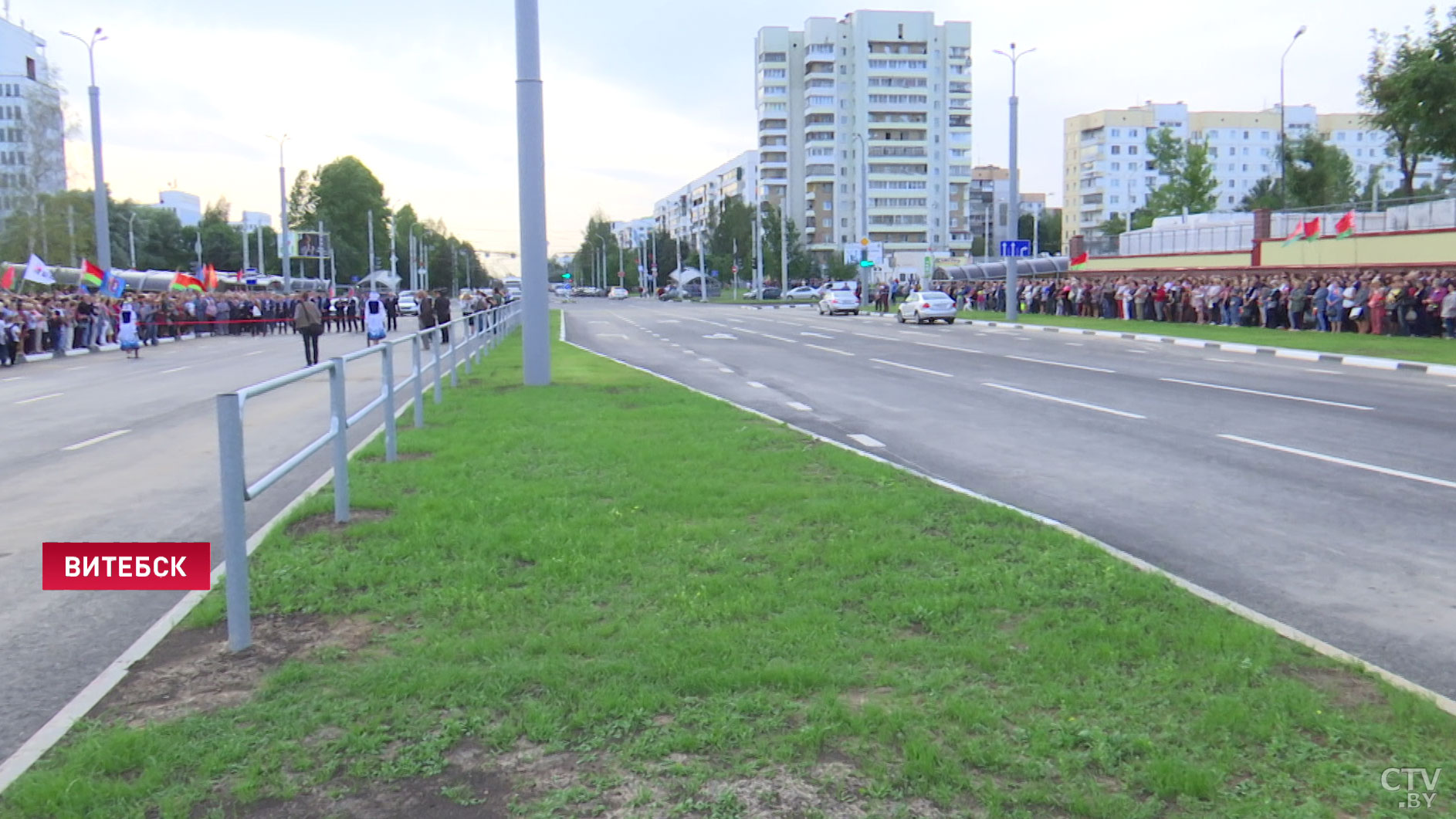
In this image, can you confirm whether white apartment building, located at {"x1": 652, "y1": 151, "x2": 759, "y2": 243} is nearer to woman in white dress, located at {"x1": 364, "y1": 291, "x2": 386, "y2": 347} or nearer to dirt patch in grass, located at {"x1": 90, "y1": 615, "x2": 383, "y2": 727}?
woman in white dress, located at {"x1": 364, "y1": 291, "x2": 386, "y2": 347}

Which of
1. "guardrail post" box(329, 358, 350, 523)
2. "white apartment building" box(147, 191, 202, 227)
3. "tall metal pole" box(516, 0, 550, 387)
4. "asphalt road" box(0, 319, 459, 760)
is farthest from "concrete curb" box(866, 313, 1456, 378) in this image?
"white apartment building" box(147, 191, 202, 227)

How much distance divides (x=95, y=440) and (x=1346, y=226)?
37.3 meters

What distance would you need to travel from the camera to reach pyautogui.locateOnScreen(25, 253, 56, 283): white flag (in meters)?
36.2

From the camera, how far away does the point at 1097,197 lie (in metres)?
150

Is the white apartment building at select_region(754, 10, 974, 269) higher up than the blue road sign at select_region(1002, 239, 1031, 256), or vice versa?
the white apartment building at select_region(754, 10, 974, 269)

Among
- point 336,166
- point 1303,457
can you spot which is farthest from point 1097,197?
point 1303,457

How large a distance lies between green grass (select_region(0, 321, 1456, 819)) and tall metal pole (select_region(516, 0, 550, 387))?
33.2ft

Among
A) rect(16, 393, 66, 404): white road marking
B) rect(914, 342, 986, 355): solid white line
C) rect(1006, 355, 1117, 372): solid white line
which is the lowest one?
rect(16, 393, 66, 404): white road marking

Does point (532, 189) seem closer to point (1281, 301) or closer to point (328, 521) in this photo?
point (328, 521)

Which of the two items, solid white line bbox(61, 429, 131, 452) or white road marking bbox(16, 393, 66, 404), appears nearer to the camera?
solid white line bbox(61, 429, 131, 452)

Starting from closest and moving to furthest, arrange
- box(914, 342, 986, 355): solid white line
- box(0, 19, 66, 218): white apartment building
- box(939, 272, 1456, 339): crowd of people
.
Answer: box(914, 342, 986, 355): solid white line, box(939, 272, 1456, 339): crowd of people, box(0, 19, 66, 218): white apartment building

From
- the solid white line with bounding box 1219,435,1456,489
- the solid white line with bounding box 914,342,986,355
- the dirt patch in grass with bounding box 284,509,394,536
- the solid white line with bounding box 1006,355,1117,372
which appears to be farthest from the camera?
the solid white line with bounding box 914,342,986,355

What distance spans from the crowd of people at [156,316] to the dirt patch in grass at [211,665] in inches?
624

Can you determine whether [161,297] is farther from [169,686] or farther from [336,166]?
[336,166]
